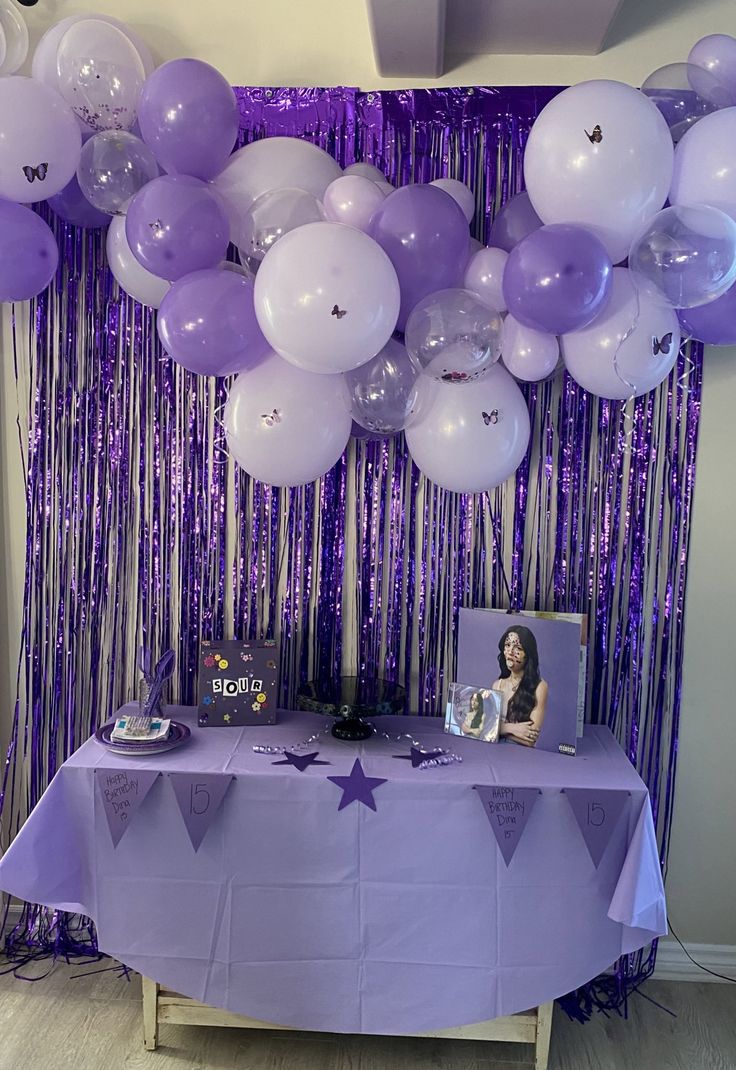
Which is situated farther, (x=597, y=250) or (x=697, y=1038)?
(x=697, y=1038)

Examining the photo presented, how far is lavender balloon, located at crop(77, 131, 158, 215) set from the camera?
1.90m

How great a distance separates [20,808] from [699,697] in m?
1.80

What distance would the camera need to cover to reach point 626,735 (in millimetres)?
2367

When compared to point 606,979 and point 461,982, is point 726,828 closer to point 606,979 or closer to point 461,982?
point 606,979

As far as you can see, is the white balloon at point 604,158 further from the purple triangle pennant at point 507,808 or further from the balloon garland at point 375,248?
the purple triangle pennant at point 507,808

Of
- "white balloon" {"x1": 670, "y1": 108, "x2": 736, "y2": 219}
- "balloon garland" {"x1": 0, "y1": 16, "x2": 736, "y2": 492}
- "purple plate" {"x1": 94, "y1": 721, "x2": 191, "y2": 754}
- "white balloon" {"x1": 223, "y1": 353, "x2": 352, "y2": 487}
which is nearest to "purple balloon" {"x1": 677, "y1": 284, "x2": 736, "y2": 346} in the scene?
"balloon garland" {"x1": 0, "y1": 16, "x2": 736, "y2": 492}

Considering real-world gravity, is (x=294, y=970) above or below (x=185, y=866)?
below

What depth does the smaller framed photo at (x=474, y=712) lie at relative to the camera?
2197 mm

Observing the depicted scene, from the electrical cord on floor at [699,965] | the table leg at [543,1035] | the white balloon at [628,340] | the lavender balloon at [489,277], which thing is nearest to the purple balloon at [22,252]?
the lavender balloon at [489,277]

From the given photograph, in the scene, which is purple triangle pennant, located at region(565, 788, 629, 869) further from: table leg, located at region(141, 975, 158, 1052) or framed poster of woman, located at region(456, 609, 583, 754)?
table leg, located at region(141, 975, 158, 1052)

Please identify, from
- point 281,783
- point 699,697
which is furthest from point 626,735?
point 281,783

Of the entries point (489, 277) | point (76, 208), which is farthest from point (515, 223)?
point (76, 208)

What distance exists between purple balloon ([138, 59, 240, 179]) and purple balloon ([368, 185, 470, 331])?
0.36 meters

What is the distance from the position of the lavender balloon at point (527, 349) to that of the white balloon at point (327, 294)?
0.93 feet
